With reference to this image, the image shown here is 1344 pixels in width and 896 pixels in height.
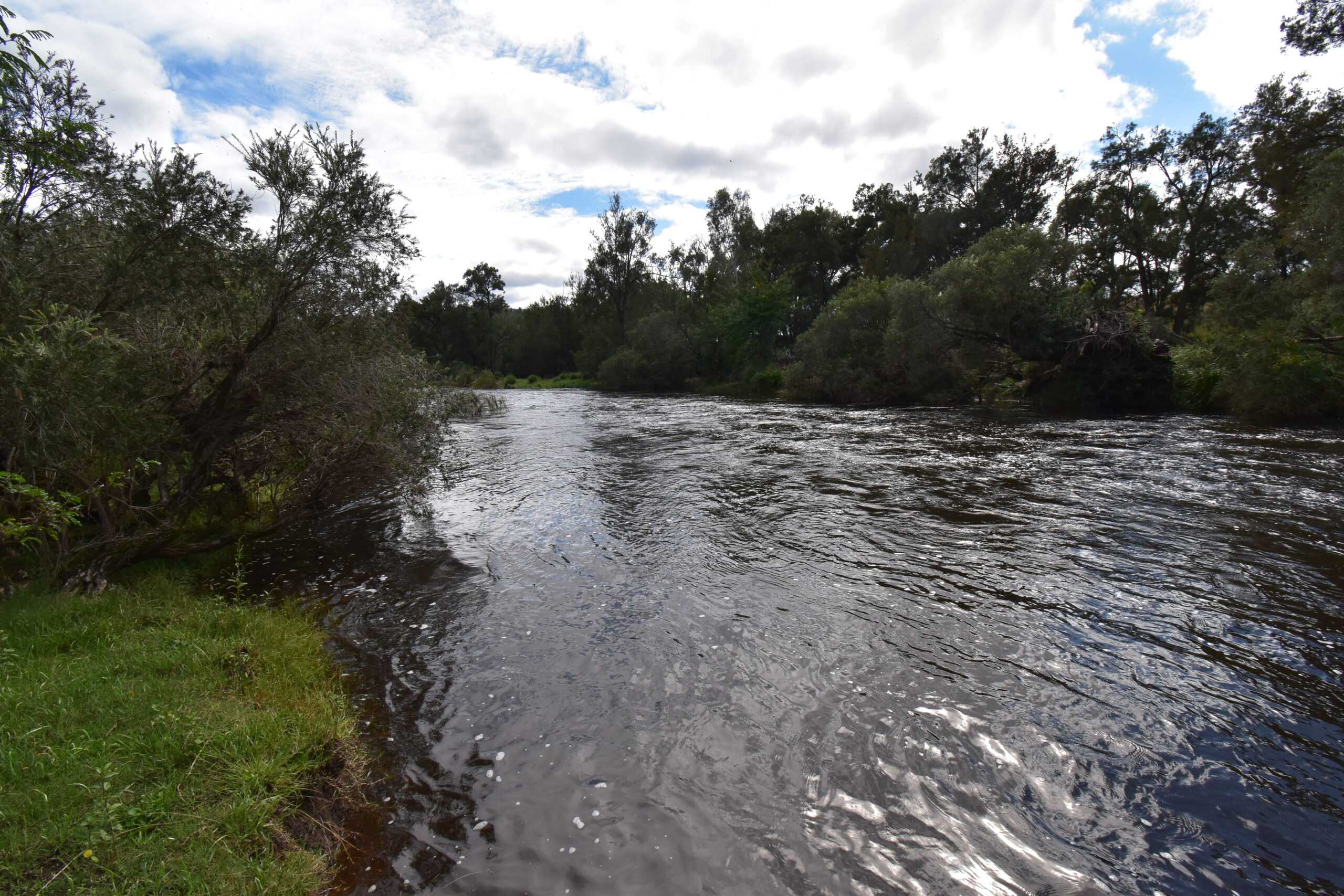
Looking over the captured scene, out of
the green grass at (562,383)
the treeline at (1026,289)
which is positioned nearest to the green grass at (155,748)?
the treeline at (1026,289)

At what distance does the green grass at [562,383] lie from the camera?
76.5 m

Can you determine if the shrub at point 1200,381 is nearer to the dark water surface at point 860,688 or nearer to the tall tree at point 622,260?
the dark water surface at point 860,688

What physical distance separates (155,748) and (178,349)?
19.9ft

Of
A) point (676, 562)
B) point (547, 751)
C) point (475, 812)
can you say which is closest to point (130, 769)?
point (475, 812)

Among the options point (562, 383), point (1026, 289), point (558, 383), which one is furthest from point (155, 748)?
point (558, 383)

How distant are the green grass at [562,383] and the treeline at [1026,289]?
5.84 ft

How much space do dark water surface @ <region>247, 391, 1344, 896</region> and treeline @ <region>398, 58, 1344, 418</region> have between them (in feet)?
22.5

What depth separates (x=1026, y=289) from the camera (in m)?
28.7

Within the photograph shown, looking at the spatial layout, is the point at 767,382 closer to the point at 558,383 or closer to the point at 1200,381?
the point at 1200,381

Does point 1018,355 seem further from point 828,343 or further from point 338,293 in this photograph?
point 338,293

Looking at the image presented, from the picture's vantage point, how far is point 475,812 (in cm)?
458

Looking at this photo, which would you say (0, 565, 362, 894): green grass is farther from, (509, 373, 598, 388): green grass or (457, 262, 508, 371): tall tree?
(457, 262, 508, 371): tall tree

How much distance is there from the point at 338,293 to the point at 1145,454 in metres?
18.9

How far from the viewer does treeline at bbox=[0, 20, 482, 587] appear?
232 inches
